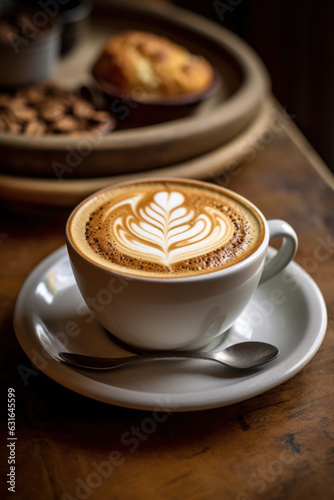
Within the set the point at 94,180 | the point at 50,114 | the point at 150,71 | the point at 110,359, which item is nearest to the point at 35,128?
the point at 50,114

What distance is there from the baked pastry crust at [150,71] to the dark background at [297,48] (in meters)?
1.01

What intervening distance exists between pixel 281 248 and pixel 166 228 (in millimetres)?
153

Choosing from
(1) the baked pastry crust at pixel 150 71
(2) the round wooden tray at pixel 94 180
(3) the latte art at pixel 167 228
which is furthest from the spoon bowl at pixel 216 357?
(1) the baked pastry crust at pixel 150 71

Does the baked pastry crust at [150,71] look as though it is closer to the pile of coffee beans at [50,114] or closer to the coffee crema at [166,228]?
the pile of coffee beans at [50,114]

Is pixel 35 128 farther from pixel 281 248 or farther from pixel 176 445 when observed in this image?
pixel 176 445

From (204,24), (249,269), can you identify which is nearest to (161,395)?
(249,269)

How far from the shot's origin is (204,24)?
1.64m

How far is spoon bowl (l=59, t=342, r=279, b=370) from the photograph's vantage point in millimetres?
659

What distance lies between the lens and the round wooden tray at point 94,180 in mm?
1006

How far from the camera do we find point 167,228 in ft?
2.42

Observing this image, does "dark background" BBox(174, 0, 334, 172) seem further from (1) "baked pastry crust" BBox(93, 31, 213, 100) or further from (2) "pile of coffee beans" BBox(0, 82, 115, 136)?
(2) "pile of coffee beans" BBox(0, 82, 115, 136)

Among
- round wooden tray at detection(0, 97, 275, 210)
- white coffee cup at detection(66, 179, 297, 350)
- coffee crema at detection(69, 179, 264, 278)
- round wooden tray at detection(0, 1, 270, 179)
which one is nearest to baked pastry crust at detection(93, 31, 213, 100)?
round wooden tray at detection(0, 1, 270, 179)

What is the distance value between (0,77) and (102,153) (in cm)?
53

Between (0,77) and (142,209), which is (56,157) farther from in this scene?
(0,77)
